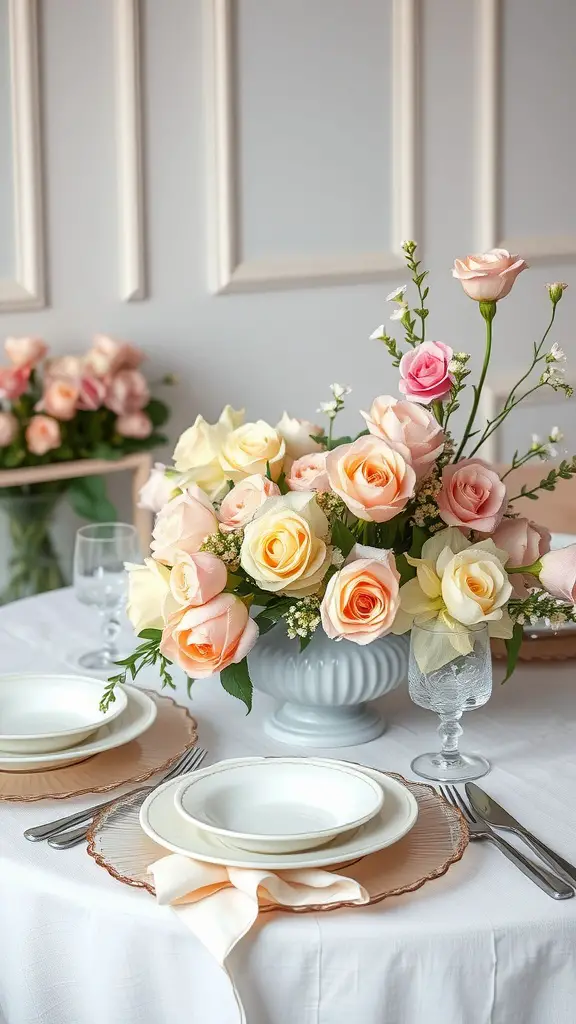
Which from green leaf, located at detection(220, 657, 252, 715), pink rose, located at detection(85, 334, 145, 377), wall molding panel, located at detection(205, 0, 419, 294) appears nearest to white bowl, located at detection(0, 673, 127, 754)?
green leaf, located at detection(220, 657, 252, 715)

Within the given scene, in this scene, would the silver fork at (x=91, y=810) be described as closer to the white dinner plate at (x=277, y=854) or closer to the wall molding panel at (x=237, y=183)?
the white dinner plate at (x=277, y=854)

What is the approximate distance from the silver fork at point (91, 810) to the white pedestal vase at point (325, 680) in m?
0.12

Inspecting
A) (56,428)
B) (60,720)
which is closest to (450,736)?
(60,720)

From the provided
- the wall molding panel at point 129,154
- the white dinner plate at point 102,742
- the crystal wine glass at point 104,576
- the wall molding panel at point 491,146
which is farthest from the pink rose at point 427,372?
the wall molding panel at point 491,146

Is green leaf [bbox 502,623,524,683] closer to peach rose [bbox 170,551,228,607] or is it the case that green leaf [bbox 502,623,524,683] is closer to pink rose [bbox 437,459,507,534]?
pink rose [bbox 437,459,507,534]

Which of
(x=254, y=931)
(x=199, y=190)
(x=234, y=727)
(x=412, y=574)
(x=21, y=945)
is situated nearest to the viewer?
(x=254, y=931)

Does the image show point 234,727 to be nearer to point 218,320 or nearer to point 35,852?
point 35,852

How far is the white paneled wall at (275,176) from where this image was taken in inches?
118

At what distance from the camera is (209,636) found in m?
1.22

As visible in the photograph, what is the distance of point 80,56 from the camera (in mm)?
2977

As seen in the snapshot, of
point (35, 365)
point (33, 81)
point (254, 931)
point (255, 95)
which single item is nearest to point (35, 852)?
point (254, 931)

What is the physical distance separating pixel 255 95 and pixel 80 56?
1.53ft

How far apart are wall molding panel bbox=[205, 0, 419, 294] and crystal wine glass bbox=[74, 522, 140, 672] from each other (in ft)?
5.29

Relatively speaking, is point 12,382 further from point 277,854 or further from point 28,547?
point 277,854
